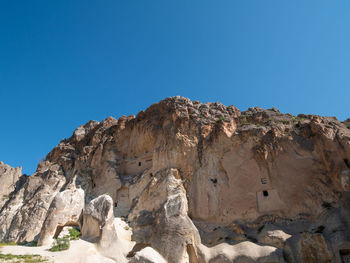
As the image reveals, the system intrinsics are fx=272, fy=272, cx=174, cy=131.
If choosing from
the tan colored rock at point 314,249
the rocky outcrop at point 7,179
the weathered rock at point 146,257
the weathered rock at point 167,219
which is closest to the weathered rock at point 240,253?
the weathered rock at point 167,219

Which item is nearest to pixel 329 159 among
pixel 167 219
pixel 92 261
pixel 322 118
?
pixel 322 118

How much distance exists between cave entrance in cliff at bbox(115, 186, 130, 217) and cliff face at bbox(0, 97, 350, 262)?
9 centimetres

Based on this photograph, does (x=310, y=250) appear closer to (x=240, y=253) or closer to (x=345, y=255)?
(x=345, y=255)

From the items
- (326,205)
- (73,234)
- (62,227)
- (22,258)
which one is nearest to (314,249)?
(326,205)

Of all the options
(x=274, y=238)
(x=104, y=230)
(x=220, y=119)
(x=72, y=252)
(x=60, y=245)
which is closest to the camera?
(x=72, y=252)

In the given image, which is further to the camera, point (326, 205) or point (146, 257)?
point (326, 205)

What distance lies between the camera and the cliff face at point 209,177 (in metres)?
17.0

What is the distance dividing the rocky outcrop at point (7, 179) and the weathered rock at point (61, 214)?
1703cm

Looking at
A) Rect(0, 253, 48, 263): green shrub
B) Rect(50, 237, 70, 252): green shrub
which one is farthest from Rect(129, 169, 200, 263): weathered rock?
Rect(0, 253, 48, 263): green shrub

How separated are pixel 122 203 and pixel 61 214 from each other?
7068mm

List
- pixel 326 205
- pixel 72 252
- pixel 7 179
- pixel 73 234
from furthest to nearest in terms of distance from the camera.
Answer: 1. pixel 7 179
2. pixel 326 205
3. pixel 73 234
4. pixel 72 252

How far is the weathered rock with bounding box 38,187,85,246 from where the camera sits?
1588 centimetres

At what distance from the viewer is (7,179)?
109 feet

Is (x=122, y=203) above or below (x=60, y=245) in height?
above
